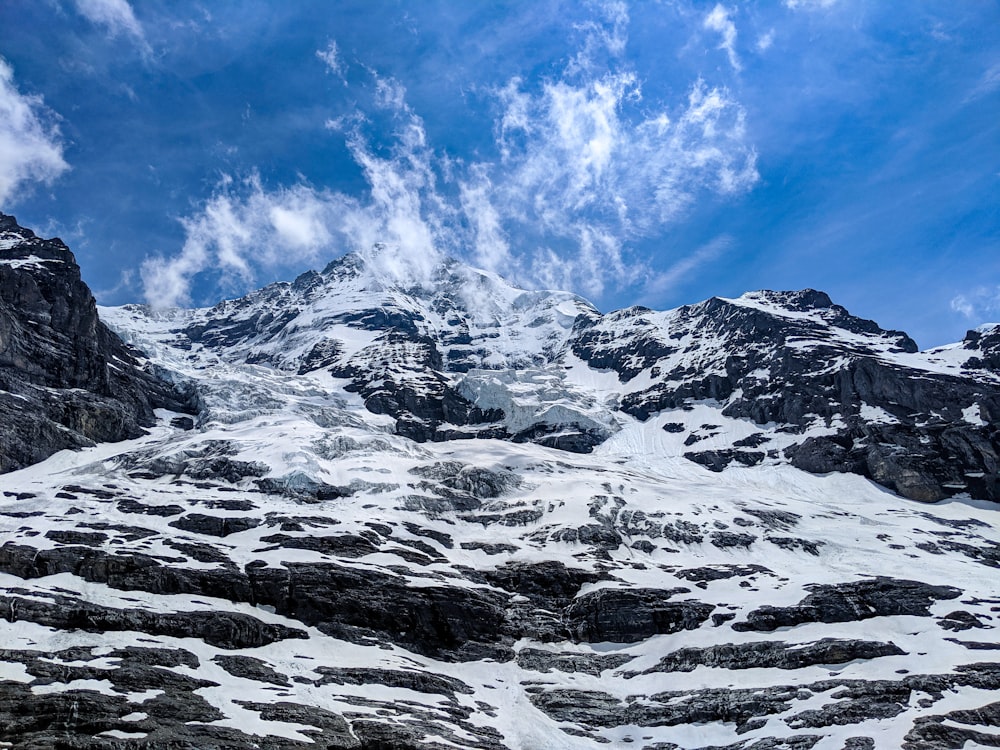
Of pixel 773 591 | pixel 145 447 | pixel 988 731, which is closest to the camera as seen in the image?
pixel 988 731

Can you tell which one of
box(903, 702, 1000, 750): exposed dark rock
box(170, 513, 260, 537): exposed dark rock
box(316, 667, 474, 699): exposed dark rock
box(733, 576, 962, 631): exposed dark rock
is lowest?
box(903, 702, 1000, 750): exposed dark rock

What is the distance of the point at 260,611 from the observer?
86.6m

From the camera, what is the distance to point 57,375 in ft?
528

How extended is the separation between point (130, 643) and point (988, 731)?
7403cm

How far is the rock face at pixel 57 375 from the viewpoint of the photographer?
5482 inches

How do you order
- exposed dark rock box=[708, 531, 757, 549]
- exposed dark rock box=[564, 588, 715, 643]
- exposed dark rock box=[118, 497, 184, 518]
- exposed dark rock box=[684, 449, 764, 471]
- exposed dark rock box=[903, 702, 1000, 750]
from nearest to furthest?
exposed dark rock box=[903, 702, 1000, 750] → exposed dark rock box=[564, 588, 715, 643] → exposed dark rock box=[118, 497, 184, 518] → exposed dark rock box=[708, 531, 757, 549] → exposed dark rock box=[684, 449, 764, 471]

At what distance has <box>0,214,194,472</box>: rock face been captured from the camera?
139 m

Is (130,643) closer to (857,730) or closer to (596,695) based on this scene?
(596,695)

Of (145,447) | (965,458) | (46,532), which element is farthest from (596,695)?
(965,458)

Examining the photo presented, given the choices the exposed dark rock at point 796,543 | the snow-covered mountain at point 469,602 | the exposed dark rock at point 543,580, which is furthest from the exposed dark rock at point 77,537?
the exposed dark rock at point 796,543

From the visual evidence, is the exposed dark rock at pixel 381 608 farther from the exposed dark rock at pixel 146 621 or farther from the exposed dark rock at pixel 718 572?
the exposed dark rock at pixel 718 572


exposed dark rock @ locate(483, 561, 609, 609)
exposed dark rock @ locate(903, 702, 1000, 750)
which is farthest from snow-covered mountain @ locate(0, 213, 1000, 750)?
exposed dark rock @ locate(483, 561, 609, 609)

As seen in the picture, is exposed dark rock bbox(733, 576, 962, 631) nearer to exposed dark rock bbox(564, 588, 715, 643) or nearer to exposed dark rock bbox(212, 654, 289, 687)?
exposed dark rock bbox(564, 588, 715, 643)

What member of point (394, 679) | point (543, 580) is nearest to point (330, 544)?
point (543, 580)
